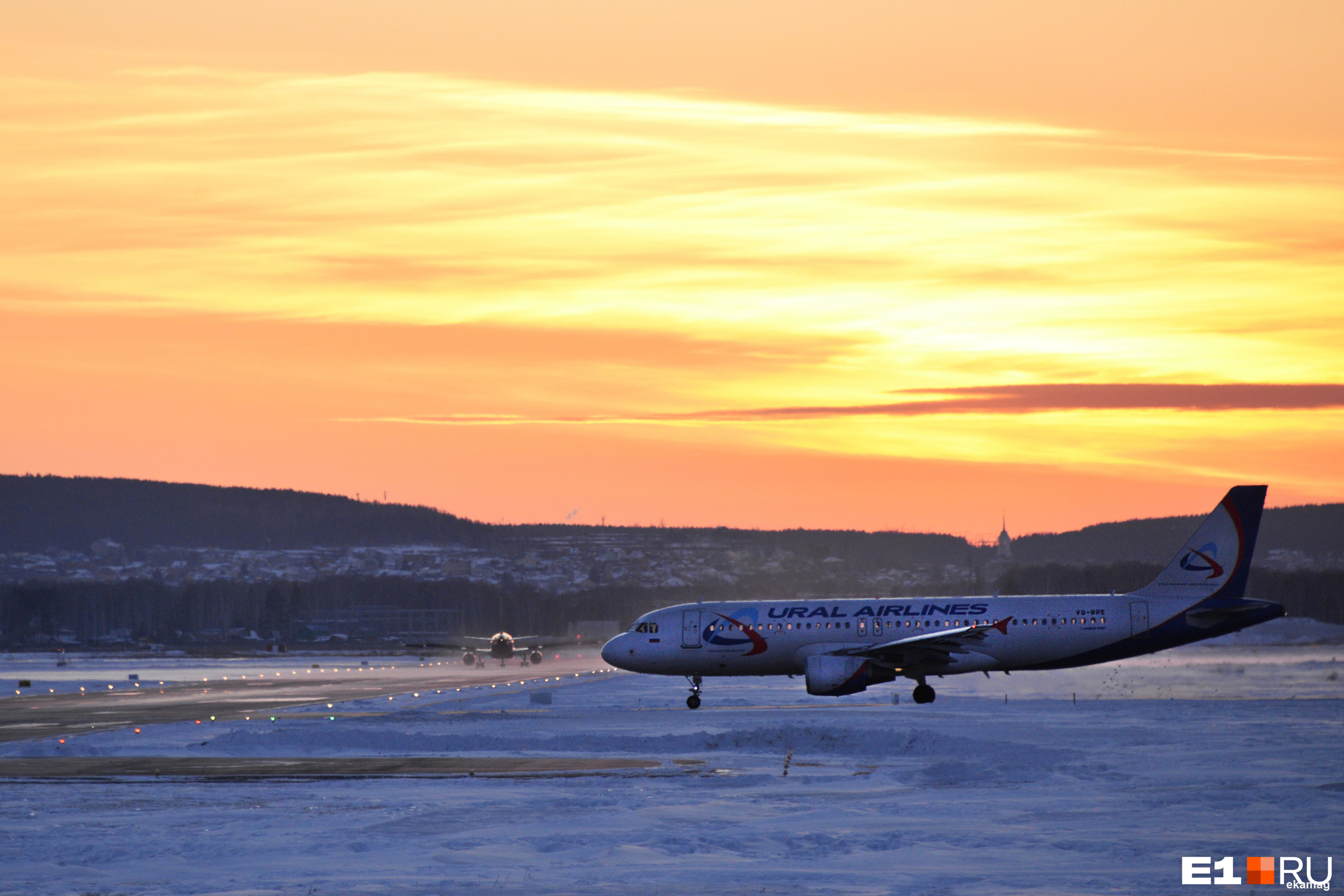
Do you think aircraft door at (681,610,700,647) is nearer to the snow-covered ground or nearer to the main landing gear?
the main landing gear

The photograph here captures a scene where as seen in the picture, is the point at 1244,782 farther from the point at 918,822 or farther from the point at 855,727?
the point at 855,727

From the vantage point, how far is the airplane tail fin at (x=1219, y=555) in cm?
4909

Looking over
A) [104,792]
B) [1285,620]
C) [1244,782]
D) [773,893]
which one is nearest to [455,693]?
[104,792]

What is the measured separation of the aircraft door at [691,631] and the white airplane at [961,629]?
1.4 inches

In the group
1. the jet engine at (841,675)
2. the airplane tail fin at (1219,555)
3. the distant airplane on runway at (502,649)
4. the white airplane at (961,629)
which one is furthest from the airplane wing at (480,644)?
the airplane tail fin at (1219,555)

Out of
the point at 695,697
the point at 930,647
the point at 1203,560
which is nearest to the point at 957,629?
the point at 930,647

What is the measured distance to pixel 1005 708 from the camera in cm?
4544

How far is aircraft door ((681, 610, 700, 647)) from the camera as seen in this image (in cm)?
4991

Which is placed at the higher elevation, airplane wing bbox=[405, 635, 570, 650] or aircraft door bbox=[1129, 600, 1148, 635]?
aircraft door bbox=[1129, 600, 1148, 635]

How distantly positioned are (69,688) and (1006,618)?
4431cm

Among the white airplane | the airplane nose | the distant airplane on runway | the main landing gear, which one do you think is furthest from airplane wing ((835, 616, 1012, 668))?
the distant airplane on runway

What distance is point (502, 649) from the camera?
9369 cm

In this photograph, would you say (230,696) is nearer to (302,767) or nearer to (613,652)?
(613,652)

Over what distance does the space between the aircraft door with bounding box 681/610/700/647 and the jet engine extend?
4308mm
